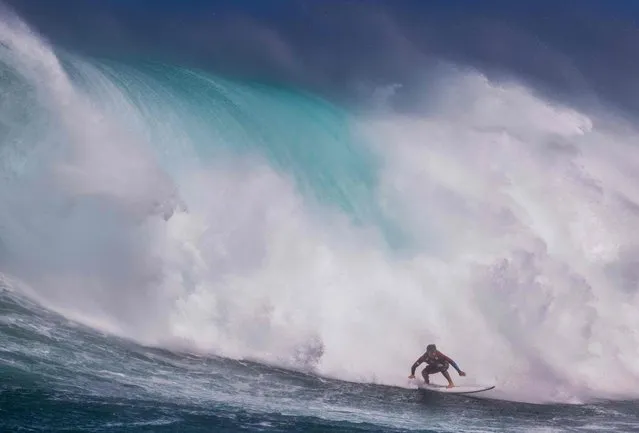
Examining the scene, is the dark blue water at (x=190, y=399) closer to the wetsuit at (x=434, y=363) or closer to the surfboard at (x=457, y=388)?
the surfboard at (x=457, y=388)

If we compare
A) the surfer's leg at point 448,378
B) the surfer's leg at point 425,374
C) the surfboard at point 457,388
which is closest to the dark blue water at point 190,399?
the surfboard at point 457,388

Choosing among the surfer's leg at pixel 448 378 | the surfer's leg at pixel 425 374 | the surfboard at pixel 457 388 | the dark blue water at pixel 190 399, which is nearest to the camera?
the dark blue water at pixel 190 399

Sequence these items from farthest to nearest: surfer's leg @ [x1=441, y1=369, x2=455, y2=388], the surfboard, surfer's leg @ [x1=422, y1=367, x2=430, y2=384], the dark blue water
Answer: surfer's leg @ [x1=422, y1=367, x2=430, y2=384] < surfer's leg @ [x1=441, y1=369, x2=455, y2=388] < the surfboard < the dark blue water

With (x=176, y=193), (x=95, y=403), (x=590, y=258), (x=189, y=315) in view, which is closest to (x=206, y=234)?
(x=176, y=193)

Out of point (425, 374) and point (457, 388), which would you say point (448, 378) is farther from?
point (425, 374)

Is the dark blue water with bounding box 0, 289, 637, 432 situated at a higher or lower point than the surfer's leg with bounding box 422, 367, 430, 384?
lower

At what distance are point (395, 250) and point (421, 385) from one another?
6.46 m

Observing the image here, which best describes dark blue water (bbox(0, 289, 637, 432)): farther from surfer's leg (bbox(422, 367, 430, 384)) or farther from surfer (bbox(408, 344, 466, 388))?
surfer (bbox(408, 344, 466, 388))

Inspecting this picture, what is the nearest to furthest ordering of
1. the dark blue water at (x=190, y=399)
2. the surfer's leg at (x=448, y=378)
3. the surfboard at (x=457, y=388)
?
the dark blue water at (x=190, y=399) < the surfboard at (x=457, y=388) < the surfer's leg at (x=448, y=378)

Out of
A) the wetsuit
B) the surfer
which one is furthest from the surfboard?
the wetsuit

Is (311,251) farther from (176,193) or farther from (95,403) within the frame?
(95,403)

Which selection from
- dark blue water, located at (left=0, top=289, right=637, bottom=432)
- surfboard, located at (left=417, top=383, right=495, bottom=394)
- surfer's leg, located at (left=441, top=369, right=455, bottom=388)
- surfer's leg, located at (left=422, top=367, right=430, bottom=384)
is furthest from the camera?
surfer's leg, located at (left=422, top=367, right=430, bottom=384)

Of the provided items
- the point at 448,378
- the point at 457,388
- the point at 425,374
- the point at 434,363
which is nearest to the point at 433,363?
the point at 434,363

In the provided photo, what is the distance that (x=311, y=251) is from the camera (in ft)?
63.3
